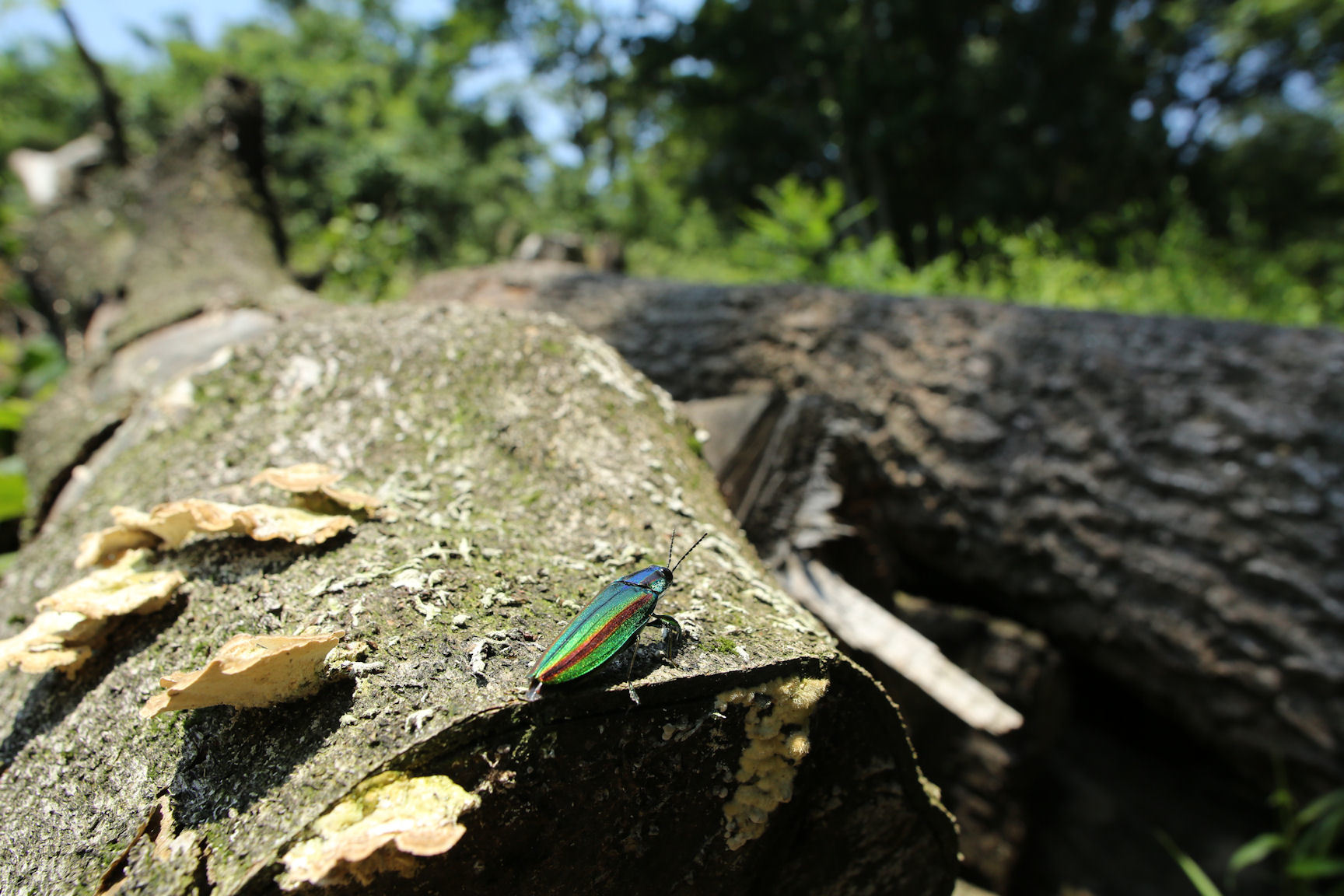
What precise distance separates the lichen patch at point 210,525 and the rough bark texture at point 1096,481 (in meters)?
1.01

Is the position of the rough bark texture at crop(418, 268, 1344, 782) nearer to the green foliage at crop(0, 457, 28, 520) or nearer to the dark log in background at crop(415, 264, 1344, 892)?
the dark log in background at crop(415, 264, 1344, 892)

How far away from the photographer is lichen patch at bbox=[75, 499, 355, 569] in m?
0.98

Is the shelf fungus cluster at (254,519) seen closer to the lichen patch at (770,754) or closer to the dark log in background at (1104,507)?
the lichen patch at (770,754)

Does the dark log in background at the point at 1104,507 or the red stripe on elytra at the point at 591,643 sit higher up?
the red stripe on elytra at the point at 591,643

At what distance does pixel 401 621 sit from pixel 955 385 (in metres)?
2.16

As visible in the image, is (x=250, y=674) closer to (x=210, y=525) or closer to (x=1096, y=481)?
(x=210, y=525)

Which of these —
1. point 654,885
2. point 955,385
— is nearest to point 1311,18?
point 955,385

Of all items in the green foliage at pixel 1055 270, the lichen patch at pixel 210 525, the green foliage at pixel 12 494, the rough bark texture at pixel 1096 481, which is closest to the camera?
the lichen patch at pixel 210 525

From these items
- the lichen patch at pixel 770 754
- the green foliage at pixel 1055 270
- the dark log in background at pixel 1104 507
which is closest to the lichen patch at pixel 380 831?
the lichen patch at pixel 770 754

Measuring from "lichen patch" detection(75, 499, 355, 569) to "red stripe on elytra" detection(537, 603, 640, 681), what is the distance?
1.58 ft

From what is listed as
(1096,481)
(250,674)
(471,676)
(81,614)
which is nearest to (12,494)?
(81,614)

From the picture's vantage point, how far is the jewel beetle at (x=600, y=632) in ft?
2.37

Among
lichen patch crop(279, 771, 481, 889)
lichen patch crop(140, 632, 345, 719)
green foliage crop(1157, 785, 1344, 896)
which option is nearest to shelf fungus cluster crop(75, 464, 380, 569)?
lichen patch crop(140, 632, 345, 719)

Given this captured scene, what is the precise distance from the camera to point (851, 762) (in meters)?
0.94
